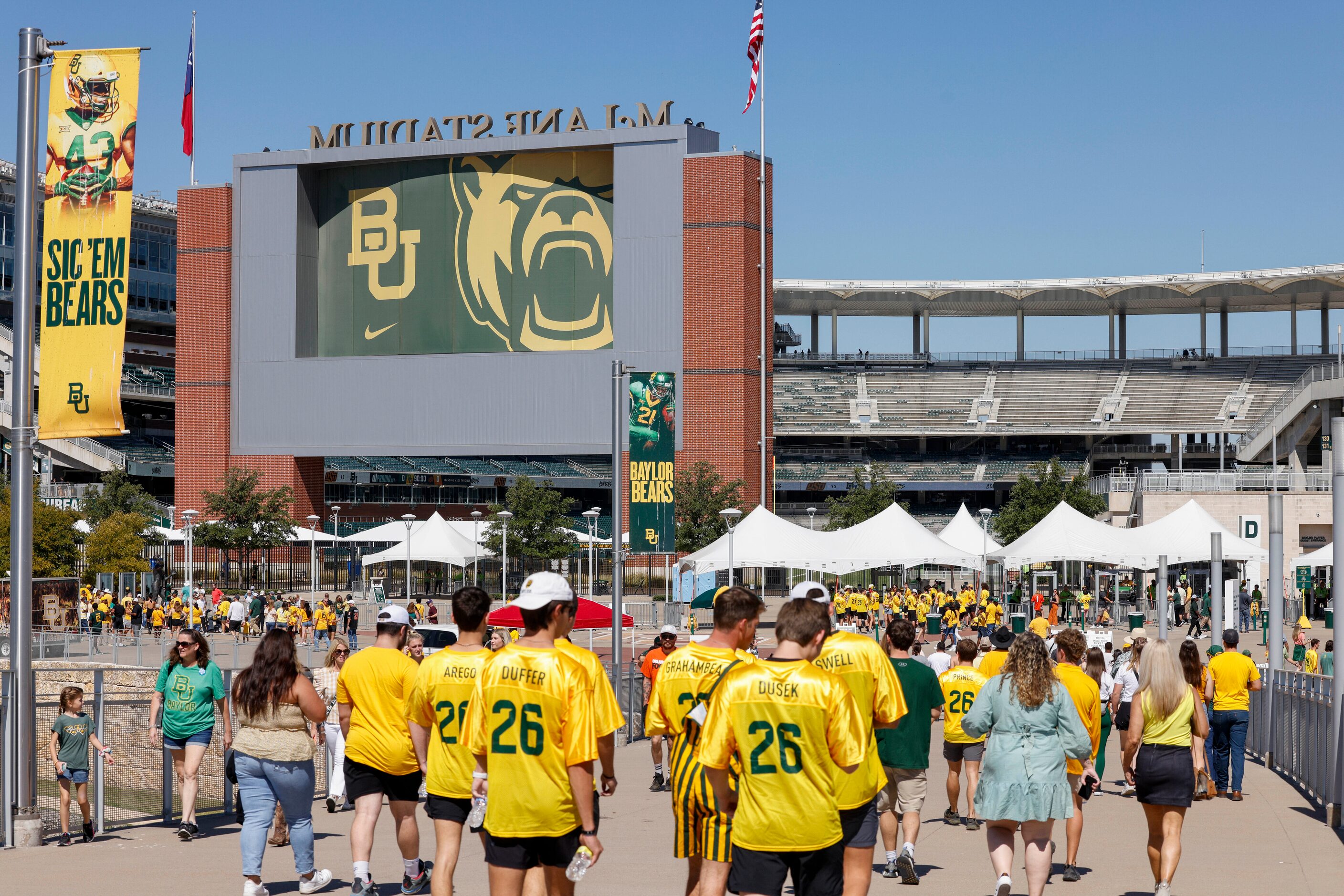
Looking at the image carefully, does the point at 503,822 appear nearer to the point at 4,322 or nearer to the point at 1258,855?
the point at 1258,855

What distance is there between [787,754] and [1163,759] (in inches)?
154

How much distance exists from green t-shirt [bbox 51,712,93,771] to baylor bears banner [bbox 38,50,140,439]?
2102 millimetres

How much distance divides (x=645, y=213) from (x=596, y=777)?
148 ft

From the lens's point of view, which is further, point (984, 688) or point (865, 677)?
point (984, 688)

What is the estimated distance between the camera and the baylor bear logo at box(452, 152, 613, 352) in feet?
193

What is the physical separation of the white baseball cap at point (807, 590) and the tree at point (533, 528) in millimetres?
44550

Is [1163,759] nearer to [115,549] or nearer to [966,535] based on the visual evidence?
[966,535]

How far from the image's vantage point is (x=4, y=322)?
79.0m

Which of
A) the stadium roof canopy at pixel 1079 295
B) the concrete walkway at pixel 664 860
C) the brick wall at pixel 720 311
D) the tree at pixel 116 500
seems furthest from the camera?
the stadium roof canopy at pixel 1079 295

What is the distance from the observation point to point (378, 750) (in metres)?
8.30

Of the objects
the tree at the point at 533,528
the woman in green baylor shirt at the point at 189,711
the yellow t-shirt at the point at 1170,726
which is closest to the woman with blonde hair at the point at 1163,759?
the yellow t-shirt at the point at 1170,726

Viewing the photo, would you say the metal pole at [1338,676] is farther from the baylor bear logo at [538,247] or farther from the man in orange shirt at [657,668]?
the baylor bear logo at [538,247]

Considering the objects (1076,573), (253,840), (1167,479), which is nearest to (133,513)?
(1076,573)

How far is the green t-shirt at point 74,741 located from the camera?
11.1 metres
